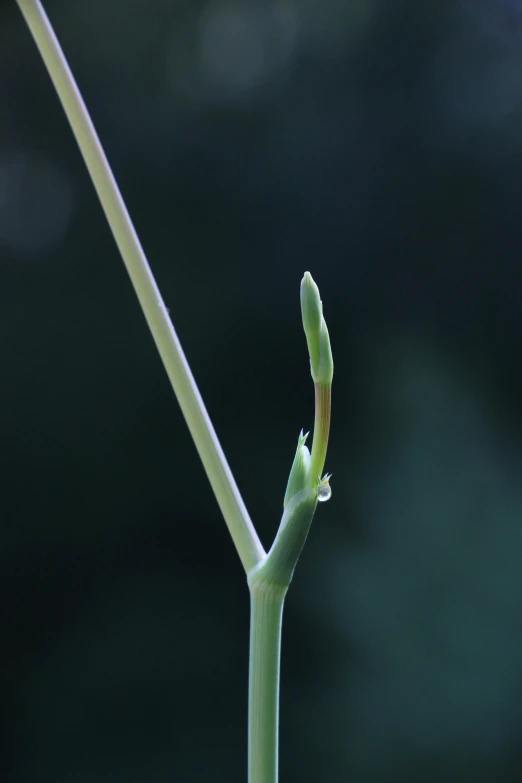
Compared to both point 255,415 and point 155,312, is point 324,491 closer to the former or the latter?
point 155,312

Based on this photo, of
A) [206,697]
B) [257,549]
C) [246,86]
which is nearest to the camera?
[257,549]

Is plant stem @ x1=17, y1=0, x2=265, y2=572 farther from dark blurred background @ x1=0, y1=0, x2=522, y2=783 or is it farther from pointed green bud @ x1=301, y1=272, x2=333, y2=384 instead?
dark blurred background @ x1=0, y1=0, x2=522, y2=783

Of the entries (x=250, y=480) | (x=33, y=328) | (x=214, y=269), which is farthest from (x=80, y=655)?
(x=214, y=269)

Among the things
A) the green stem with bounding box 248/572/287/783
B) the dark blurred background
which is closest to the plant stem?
the green stem with bounding box 248/572/287/783

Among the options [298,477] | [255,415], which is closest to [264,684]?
[298,477]

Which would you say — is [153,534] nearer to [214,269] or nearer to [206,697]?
[206,697]

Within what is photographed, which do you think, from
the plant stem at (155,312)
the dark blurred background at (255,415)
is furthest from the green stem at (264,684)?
the dark blurred background at (255,415)

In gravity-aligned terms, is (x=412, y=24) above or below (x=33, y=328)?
above
